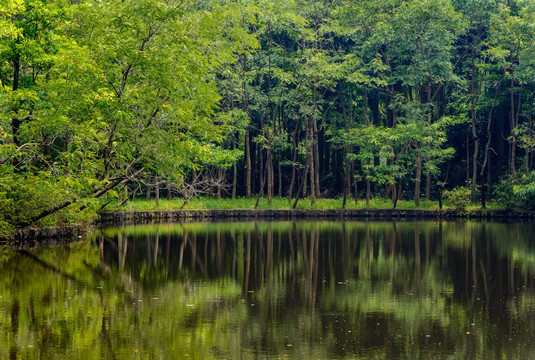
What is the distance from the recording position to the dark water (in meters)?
10.5

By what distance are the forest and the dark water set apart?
4.30 m

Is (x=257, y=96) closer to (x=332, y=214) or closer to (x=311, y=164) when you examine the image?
(x=311, y=164)

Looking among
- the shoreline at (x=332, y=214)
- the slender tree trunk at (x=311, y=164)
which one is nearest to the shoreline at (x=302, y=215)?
the shoreline at (x=332, y=214)

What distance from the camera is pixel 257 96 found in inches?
2087

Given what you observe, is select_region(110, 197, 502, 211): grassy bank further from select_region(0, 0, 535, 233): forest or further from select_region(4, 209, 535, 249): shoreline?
select_region(0, 0, 535, 233): forest

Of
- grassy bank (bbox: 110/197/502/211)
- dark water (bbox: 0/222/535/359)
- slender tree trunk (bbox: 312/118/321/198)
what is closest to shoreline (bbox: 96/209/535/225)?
grassy bank (bbox: 110/197/502/211)

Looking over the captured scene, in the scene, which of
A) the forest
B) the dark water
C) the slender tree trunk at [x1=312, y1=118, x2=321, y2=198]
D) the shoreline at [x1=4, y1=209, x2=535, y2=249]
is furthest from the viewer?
the slender tree trunk at [x1=312, y1=118, x2=321, y2=198]

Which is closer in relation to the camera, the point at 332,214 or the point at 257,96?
the point at 332,214

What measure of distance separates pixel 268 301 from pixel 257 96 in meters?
39.5

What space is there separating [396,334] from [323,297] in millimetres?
3660

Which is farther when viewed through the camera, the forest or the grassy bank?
the grassy bank

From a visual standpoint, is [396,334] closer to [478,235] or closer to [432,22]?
[478,235]

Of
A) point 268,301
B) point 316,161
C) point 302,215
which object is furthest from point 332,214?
point 268,301

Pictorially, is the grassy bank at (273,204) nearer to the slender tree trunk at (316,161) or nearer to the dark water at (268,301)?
the slender tree trunk at (316,161)
